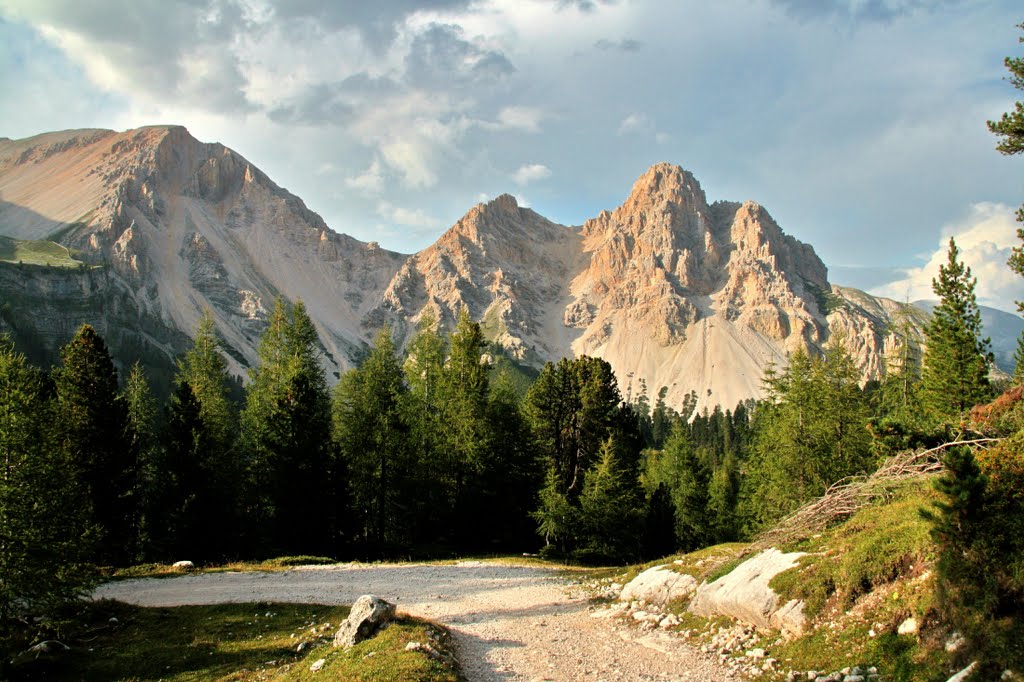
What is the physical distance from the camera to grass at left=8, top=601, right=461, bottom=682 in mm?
14211

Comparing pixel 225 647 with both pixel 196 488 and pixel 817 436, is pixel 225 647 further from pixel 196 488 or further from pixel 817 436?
pixel 817 436

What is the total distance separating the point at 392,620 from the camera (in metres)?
17.2

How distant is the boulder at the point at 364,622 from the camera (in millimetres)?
16406

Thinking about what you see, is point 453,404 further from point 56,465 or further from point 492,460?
point 56,465

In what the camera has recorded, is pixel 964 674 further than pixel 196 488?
No

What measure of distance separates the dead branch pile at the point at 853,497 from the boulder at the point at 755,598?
98cm

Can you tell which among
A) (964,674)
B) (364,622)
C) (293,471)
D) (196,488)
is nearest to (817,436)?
(964,674)

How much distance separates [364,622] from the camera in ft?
54.4

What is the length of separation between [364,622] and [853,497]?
1476 cm

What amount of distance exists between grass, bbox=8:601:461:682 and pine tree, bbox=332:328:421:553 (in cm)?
1835

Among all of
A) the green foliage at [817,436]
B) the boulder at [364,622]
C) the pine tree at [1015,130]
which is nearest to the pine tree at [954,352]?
the green foliage at [817,436]

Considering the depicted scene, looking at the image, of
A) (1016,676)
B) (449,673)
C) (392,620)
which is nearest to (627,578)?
(392,620)

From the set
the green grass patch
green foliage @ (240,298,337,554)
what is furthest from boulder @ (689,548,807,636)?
green foliage @ (240,298,337,554)

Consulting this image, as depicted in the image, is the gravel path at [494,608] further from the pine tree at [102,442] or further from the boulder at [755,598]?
the pine tree at [102,442]
